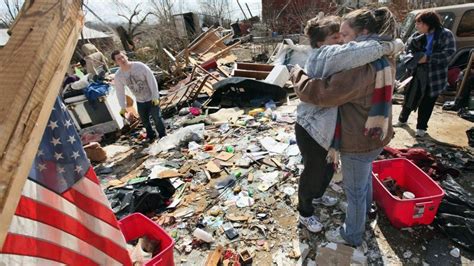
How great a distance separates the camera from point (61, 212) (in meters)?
1.44

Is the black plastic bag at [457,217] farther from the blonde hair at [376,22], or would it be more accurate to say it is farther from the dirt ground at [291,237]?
the blonde hair at [376,22]

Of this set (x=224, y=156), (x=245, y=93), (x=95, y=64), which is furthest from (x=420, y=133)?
(x=95, y=64)

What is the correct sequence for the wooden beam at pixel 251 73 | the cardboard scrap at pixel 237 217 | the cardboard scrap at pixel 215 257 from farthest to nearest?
the wooden beam at pixel 251 73
the cardboard scrap at pixel 237 217
the cardboard scrap at pixel 215 257

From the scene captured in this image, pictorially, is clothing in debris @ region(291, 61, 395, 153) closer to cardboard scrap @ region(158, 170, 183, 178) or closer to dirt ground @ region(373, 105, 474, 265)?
dirt ground @ region(373, 105, 474, 265)

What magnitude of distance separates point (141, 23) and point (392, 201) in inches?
995

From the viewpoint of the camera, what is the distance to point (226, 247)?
2.90m

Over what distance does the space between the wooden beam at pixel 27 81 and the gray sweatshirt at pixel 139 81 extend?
4496 mm

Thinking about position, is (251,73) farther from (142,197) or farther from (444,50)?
(142,197)

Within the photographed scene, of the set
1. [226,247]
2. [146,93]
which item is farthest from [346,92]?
[146,93]

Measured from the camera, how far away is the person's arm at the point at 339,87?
6.32 ft

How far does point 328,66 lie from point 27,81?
1.75 metres

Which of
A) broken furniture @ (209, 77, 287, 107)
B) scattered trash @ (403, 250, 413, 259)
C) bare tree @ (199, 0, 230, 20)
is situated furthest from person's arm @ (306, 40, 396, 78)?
bare tree @ (199, 0, 230, 20)

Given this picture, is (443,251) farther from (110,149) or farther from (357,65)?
(110,149)

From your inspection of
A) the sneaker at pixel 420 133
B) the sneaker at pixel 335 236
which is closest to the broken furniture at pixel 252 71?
the sneaker at pixel 420 133
